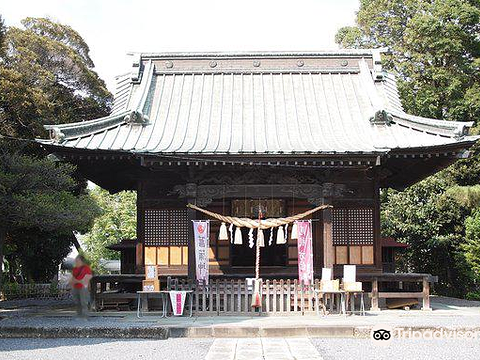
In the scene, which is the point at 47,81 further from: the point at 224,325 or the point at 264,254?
the point at 224,325

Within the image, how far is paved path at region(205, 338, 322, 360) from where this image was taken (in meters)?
9.59

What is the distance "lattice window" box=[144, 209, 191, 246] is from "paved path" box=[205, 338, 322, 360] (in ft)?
17.1

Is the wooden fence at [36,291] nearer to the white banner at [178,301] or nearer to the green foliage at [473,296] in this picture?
the white banner at [178,301]

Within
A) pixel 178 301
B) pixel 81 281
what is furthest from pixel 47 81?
pixel 178 301

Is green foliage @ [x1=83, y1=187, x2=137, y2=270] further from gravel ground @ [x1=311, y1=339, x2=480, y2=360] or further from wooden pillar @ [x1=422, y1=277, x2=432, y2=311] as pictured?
gravel ground @ [x1=311, y1=339, x2=480, y2=360]

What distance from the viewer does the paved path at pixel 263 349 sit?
9586 mm

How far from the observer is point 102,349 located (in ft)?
34.3

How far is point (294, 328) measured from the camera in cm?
1185

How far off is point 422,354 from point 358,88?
10.9m

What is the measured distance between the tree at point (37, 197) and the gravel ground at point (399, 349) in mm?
7219

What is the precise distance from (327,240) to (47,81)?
16.0 meters

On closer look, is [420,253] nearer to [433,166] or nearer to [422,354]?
[433,166]

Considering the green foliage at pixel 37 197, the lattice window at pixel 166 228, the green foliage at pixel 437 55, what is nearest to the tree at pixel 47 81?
the green foliage at pixel 37 197

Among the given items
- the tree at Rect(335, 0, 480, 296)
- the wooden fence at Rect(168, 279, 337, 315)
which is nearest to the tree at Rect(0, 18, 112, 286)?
the wooden fence at Rect(168, 279, 337, 315)
